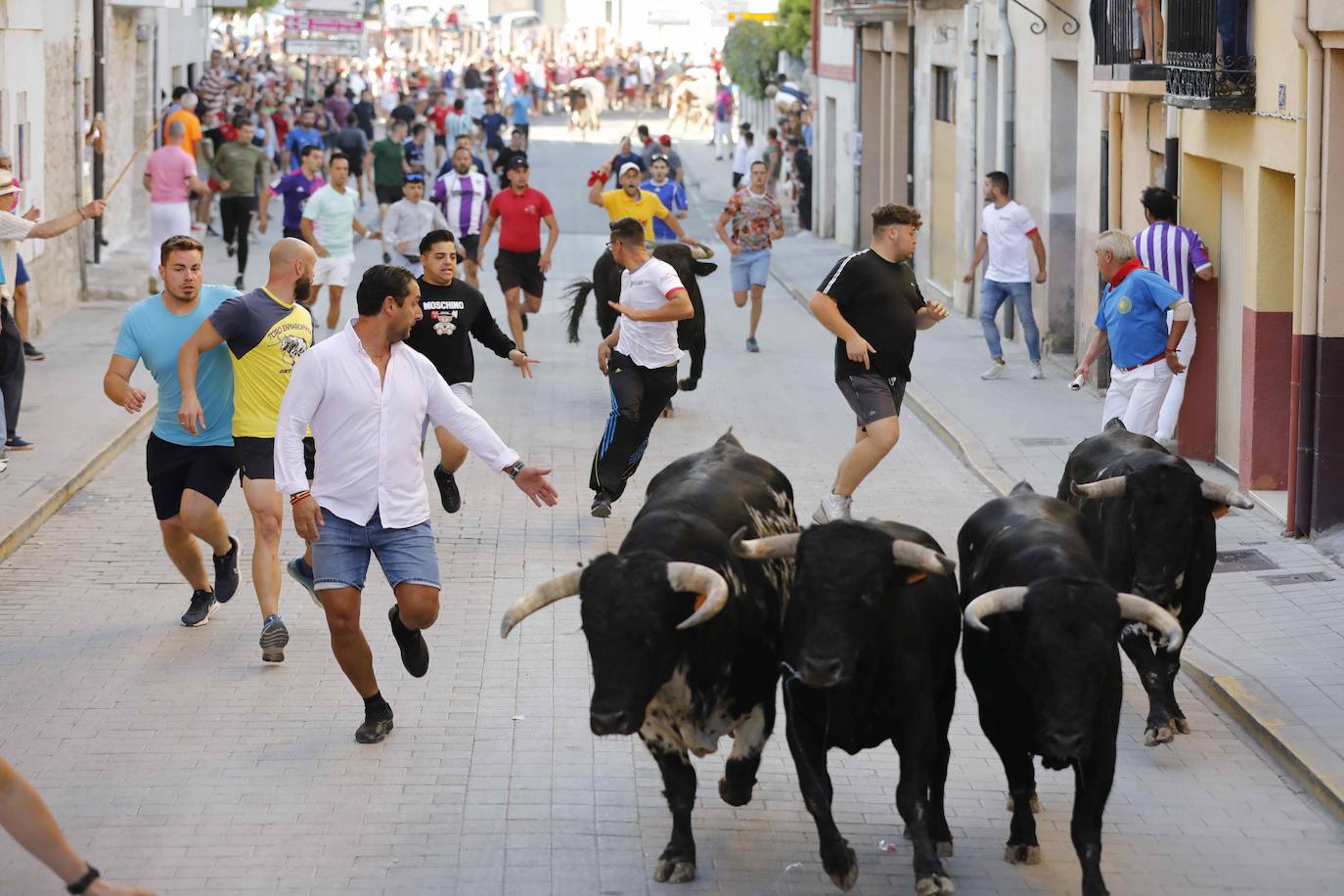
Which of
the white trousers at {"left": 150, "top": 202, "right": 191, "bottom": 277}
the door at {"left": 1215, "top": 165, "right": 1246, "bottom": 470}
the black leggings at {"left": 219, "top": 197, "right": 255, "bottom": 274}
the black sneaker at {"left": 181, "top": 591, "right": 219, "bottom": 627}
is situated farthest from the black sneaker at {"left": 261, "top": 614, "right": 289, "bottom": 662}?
the black leggings at {"left": 219, "top": 197, "right": 255, "bottom": 274}

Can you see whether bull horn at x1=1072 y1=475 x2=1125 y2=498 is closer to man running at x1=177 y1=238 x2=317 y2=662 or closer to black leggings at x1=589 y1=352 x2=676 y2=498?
man running at x1=177 y1=238 x2=317 y2=662

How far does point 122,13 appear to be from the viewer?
2814 centimetres

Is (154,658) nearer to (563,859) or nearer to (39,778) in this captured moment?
(39,778)

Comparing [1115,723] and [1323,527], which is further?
[1323,527]

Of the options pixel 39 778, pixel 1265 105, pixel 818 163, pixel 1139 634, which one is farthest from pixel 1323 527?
pixel 818 163

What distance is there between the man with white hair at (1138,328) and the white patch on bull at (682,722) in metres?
5.62

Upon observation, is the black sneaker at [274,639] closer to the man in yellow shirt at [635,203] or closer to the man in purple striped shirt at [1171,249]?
the man in purple striped shirt at [1171,249]

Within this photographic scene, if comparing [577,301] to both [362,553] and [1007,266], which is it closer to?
[1007,266]

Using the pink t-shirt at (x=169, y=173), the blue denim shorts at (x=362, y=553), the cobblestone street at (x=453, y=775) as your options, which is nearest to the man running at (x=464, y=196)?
the pink t-shirt at (x=169, y=173)

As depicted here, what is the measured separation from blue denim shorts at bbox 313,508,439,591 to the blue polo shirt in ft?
18.4

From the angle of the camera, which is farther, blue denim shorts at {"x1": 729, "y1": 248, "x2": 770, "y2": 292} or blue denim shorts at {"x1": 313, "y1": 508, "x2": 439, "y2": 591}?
blue denim shorts at {"x1": 729, "y1": 248, "x2": 770, "y2": 292}

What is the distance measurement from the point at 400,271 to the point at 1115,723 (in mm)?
3344

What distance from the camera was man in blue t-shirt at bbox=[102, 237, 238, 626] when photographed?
31.8 ft

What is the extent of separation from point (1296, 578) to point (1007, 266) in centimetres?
817
